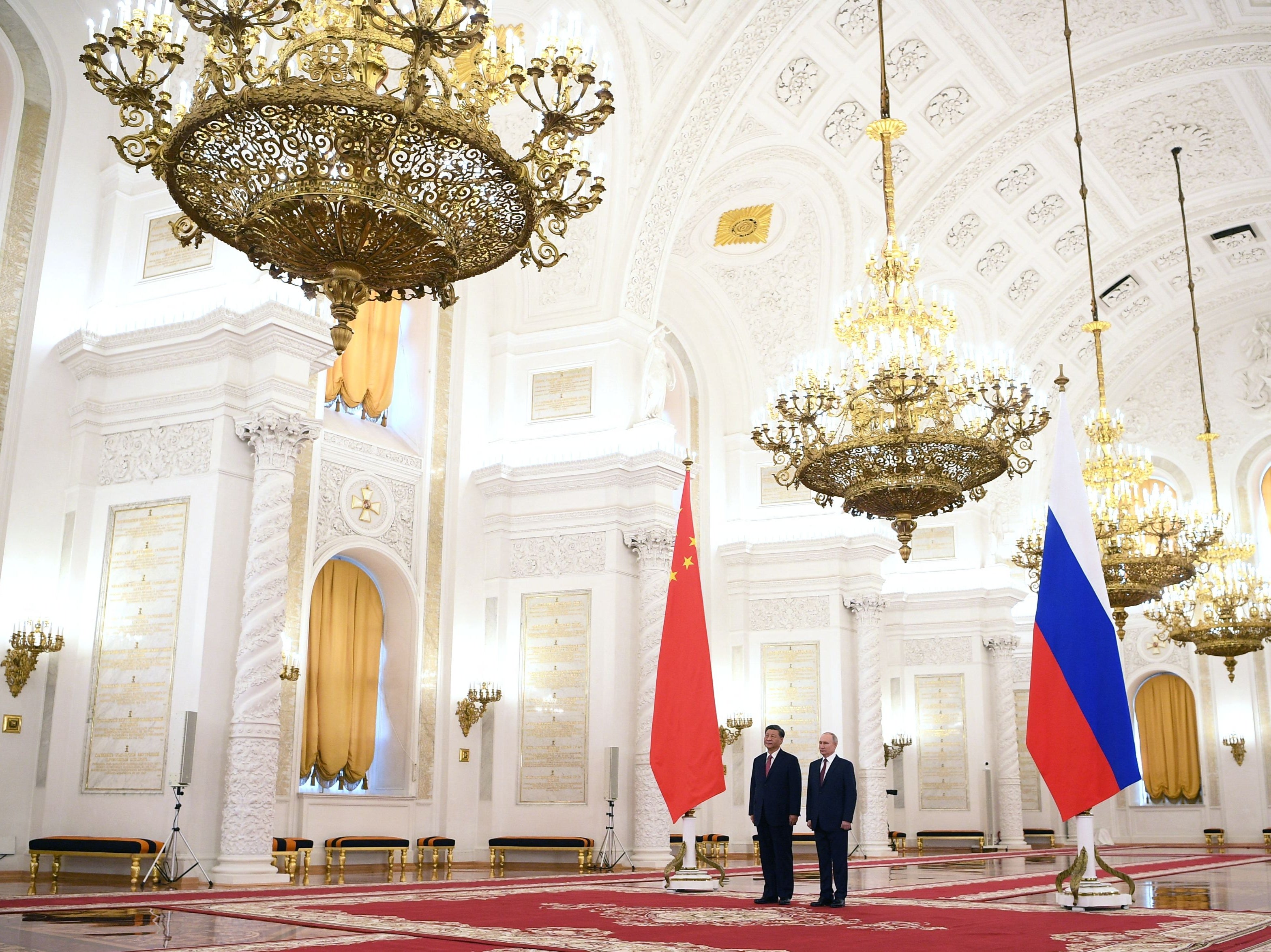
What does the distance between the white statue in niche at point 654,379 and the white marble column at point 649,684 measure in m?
1.40

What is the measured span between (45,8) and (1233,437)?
19970mm

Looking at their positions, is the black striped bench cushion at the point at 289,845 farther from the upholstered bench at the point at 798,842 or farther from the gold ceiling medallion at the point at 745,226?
the gold ceiling medallion at the point at 745,226

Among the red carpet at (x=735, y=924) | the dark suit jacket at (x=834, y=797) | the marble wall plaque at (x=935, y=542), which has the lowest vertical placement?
the red carpet at (x=735, y=924)

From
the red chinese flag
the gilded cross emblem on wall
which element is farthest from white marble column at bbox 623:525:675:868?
the red chinese flag

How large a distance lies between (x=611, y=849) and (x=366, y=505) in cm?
441

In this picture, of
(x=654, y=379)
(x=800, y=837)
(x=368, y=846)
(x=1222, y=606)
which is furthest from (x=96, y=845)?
(x=1222, y=606)

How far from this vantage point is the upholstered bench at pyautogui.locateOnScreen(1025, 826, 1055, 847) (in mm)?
20891

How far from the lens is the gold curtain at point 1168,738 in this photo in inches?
854

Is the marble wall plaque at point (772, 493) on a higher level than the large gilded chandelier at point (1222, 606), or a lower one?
higher

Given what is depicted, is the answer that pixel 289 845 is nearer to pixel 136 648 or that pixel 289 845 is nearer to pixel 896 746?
pixel 136 648

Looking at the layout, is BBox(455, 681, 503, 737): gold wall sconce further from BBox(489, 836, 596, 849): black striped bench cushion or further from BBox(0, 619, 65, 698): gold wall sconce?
BBox(0, 619, 65, 698): gold wall sconce

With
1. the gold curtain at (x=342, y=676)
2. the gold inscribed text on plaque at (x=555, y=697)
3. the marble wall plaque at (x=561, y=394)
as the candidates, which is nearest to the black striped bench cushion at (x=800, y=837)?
the gold inscribed text on plaque at (x=555, y=697)

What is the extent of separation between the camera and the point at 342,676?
495 inches

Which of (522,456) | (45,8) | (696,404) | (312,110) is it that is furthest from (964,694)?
(312,110)
